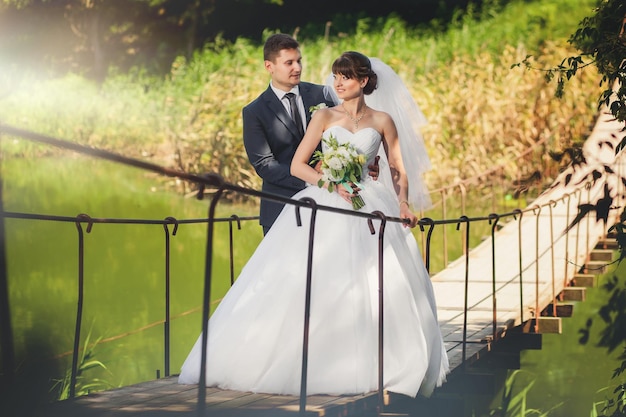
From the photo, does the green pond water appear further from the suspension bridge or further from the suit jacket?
the suit jacket

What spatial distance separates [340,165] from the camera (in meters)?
4.12

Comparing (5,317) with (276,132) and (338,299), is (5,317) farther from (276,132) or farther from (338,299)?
(276,132)

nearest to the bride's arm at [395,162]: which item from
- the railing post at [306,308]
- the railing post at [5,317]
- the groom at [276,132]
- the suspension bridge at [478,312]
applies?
the suspension bridge at [478,312]

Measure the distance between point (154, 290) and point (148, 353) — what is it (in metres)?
1.94

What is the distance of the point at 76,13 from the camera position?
1945cm

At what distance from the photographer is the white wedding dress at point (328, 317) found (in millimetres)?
3918

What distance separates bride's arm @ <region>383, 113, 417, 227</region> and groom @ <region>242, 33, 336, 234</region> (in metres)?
0.38

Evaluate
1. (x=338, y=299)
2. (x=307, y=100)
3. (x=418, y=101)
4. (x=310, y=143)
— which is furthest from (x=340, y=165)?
(x=418, y=101)

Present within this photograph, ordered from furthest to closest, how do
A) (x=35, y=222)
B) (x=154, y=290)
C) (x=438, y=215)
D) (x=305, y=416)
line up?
1. (x=35, y=222)
2. (x=438, y=215)
3. (x=154, y=290)
4. (x=305, y=416)

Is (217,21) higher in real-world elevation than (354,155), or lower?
higher

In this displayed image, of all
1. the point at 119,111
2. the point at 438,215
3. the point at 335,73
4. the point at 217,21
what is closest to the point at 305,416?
the point at 335,73

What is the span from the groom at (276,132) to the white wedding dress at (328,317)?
1.08ft

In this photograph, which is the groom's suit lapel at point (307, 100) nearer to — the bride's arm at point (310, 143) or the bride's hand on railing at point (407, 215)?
the bride's arm at point (310, 143)

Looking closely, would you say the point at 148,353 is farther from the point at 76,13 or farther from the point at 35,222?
the point at 76,13
